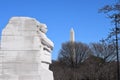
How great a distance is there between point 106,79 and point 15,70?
143 feet

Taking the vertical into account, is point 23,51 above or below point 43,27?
below

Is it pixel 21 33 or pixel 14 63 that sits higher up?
pixel 21 33

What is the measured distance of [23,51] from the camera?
612 inches

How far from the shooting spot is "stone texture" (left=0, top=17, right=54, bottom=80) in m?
15.3

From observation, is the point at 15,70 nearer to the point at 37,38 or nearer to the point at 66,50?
the point at 37,38

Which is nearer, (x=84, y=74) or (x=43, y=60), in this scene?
(x=43, y=60)

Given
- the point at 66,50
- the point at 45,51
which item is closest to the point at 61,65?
the point at 66,50

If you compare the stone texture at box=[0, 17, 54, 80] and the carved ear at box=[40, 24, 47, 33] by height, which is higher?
the carved ear at box=[40, 24, 47, 33]

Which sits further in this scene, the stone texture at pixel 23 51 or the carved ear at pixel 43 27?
the carved ear at pixel 43 27

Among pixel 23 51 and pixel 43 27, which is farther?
pixel 43 27

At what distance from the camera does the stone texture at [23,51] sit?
15344 millimetres

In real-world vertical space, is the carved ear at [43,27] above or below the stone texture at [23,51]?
above

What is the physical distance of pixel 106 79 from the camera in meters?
57.8

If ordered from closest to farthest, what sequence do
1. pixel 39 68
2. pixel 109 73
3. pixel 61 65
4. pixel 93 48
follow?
pixel 39 68
pixel 109 73
pixel 93 48
pixel 61 65
